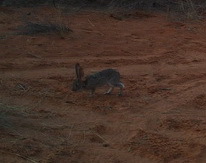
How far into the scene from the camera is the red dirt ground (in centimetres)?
523

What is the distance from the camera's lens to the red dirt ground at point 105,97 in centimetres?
523

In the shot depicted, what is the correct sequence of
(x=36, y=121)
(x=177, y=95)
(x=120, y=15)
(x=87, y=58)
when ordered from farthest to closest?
1. (x=120, y=15)
2. (x=87, y=58)
3. (x=177, y=95)
4. (x=36, y=121)

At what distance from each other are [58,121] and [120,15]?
613 centimetres

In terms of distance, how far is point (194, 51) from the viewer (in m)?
8.99

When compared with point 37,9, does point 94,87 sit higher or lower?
higher

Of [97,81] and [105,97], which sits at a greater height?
[97,81]

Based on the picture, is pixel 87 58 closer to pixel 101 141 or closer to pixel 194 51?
pixel 194 51

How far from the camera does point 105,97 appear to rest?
6.74m

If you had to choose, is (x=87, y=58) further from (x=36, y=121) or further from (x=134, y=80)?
(x=36, y=121)

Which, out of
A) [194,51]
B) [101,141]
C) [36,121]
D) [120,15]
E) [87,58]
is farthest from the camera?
[120,15]

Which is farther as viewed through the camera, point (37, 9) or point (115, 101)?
point (37, 9)

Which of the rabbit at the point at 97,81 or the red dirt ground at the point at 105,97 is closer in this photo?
the red dirt ground at the point at 105,97

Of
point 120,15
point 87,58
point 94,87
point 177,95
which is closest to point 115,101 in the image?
point 94,87

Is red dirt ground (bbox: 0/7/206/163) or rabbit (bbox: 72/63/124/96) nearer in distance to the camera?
red dirt ground (bbox: 0/7/206/163)
